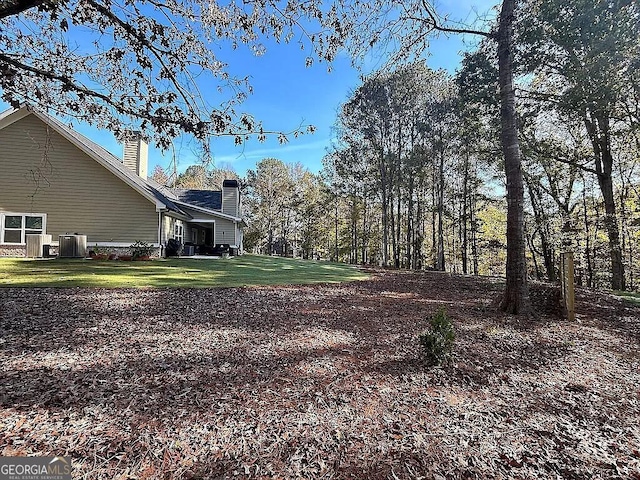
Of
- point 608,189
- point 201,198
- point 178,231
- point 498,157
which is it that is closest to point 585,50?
point 608,189

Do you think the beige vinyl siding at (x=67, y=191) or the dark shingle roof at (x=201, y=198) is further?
the dark shingle roof at (x=201, y=198)

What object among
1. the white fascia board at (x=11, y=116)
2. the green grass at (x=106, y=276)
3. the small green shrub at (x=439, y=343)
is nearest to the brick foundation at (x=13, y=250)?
the green grass at (x=106, y=276)

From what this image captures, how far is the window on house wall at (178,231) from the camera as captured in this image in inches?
669

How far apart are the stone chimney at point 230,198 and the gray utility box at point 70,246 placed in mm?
8518

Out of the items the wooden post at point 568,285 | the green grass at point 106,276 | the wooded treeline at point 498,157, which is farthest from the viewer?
the wooded treeline at point 498,157

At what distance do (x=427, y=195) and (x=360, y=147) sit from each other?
6.32 meters

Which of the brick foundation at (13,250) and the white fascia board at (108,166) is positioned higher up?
the white fascia board at (108,166)

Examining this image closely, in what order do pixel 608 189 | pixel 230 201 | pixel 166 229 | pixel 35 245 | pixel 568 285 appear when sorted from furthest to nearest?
1. pixel 230 201
2. pixel 166 229
3. pixel 608 189
4. pixel 35 245
5. pixel 568 285

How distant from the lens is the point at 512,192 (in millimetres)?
6707

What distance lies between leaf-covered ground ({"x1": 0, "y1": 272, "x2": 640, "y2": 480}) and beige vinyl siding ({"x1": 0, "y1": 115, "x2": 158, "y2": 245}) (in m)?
8.56

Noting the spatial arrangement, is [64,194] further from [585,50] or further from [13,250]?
[585,50]

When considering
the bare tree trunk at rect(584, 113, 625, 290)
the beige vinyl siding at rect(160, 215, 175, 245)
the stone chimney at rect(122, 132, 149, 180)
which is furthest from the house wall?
the bare tree trunk at rect(584, 113, 625, 290)

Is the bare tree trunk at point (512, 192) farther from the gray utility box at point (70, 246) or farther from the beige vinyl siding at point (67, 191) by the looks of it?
the gray utility box at point (70, 246)

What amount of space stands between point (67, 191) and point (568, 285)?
17090mm
